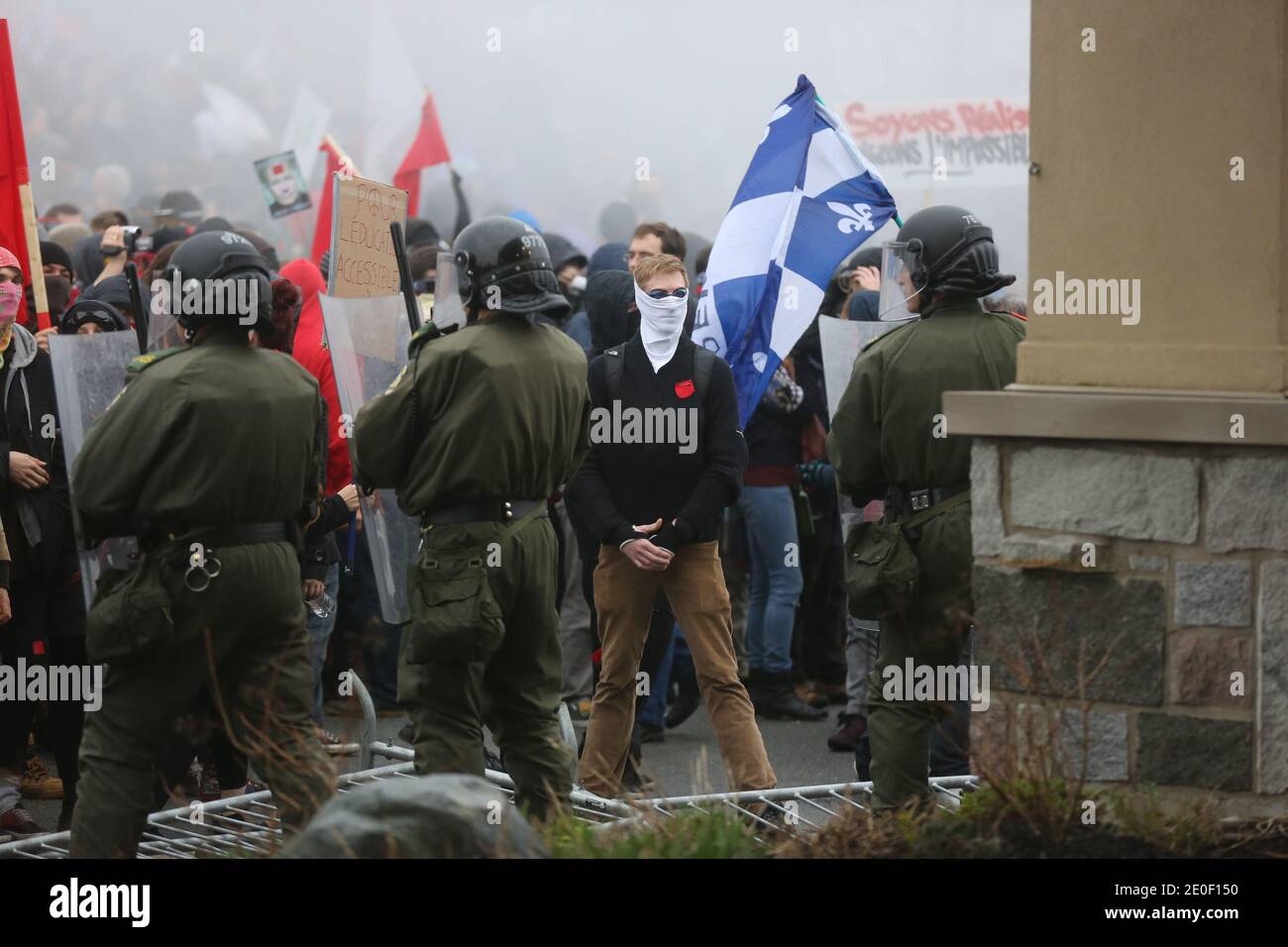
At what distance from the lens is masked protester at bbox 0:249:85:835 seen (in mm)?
6617

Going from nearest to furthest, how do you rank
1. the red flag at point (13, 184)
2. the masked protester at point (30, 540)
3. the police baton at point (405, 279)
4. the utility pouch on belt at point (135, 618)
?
1. the utility pouch on belt at point (135, 618)
2. the police baton at point (405, 279)
3. the masked protester at point (30, 540)
4. the red flag at point (13, 184)

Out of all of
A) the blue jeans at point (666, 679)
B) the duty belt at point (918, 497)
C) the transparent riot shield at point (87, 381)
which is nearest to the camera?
the duty belt at point (918, 497)

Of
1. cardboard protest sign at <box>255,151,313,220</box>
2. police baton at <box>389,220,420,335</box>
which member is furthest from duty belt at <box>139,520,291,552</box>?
cardboard protest sign at <box>255,151,313,220</box>

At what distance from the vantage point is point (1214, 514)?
4.83 m

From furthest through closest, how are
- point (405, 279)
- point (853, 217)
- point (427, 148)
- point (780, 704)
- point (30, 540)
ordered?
point (427, 148) → point (780, 704) → point (853, 217) → point (30, 540) → point (405, 279)

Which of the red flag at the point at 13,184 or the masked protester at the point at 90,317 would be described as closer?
the masked protester at the point at 90,317

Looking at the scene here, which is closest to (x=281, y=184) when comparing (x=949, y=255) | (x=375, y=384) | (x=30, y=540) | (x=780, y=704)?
(x=780, y=704)

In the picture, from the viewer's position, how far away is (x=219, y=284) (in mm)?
5277

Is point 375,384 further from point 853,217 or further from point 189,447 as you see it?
point 853,217

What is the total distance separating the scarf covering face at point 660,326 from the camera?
676 cm

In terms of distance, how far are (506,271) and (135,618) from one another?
1.44m

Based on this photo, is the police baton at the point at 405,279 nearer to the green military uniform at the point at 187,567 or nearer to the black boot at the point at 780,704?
the green military uniform at the point at 187,567

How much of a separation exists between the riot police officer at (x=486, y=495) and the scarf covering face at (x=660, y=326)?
105cm

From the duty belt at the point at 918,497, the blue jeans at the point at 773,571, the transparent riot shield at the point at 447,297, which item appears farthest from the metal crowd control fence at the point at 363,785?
the blue jeans at the point at 773,571
